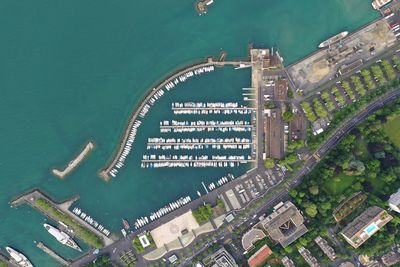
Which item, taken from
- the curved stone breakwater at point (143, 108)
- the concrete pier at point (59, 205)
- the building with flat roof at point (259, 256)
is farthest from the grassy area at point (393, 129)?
the concrete pier at point (59, 205)

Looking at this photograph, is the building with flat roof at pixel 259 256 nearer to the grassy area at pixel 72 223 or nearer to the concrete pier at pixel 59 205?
the concrete pier at pixel 59 205

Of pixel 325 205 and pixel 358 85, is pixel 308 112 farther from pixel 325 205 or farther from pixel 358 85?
pixel 325 205

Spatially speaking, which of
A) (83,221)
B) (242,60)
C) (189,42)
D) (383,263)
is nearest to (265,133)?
(242,60)

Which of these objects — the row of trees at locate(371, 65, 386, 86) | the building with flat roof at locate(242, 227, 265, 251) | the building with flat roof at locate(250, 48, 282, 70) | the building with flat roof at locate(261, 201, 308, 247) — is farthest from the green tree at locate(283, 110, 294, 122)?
the building with flat roof at locate(242, 227, 265, 251)

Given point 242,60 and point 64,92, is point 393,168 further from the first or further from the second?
point 64,92

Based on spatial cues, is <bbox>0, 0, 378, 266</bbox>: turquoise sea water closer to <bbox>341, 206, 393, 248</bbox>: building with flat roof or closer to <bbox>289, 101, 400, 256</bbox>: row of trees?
<bbox>289, 101, 400, 256</bbox>: row of trees

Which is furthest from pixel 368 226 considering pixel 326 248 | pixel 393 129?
pixel 393 129
